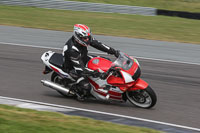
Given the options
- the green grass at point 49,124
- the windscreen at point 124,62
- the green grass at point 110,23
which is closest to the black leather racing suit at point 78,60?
the windscreen at point 124,62

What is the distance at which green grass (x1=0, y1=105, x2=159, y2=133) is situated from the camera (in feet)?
18.9

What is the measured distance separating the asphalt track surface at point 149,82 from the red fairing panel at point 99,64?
3.00 ft

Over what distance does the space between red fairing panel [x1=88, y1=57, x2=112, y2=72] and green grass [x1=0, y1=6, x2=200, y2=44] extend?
8.84 meters

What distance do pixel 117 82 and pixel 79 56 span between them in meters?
1.04

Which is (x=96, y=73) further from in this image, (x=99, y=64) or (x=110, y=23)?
(x=110, y=23)

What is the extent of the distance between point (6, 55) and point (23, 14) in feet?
28.9

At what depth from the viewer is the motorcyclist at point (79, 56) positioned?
316 inches

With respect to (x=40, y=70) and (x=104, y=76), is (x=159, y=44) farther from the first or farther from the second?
(x=104, y=76)

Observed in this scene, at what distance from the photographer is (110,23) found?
19562mm

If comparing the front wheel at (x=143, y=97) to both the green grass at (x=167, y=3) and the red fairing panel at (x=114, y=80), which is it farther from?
the green grass at (x=167, y=3)

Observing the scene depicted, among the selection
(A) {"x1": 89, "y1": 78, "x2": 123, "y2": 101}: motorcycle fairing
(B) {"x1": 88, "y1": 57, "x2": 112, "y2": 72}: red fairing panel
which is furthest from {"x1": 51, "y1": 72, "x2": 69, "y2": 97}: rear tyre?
(B) {"x1": 88, "y1": 57, "x2": 112, "y2": 72}: red fairing panel

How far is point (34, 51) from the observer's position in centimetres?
1356

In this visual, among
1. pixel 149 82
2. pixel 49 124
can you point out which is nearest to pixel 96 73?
pixel 49 124

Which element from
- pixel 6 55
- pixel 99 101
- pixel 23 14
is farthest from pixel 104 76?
pixel 23 14
